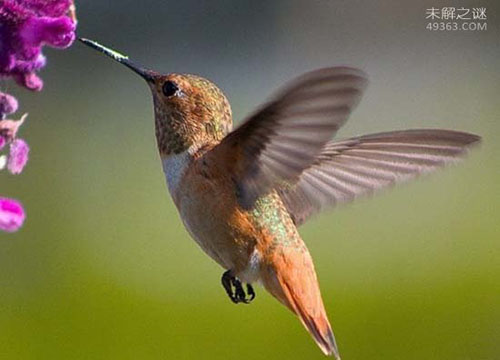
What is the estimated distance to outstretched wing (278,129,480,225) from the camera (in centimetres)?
327

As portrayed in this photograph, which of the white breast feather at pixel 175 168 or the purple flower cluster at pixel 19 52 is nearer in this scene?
the purple flower cluster at pixel 19 52

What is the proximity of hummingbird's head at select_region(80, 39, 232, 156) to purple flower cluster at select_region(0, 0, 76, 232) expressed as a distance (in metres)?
1.04

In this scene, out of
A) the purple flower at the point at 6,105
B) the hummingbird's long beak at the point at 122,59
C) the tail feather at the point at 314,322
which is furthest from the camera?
the tail feather at the point at 314,322

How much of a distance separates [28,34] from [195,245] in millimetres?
7893

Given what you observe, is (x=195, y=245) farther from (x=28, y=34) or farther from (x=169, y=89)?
(x=28, y=34)

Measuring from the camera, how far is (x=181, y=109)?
337 centimetres

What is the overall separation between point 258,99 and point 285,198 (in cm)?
1081

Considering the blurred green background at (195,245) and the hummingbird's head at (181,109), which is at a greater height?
the hummingbird's head at (181,109)

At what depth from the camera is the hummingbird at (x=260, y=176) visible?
10.4 feet

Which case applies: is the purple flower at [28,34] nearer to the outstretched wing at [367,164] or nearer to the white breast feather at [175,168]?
the white breast feather at [175,168]

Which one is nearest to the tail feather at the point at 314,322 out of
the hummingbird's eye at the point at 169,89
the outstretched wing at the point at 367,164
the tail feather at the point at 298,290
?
the tail feather at the point at 298,290

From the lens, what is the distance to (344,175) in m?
3.52

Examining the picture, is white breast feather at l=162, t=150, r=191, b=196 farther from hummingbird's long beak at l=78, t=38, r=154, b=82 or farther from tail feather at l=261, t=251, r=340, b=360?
tail feather at l=261, t=251, r=340, b=360

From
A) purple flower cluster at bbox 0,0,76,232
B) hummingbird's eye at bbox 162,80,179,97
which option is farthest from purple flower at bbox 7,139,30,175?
hummingbird's eye at bbox 162,80,179,97
